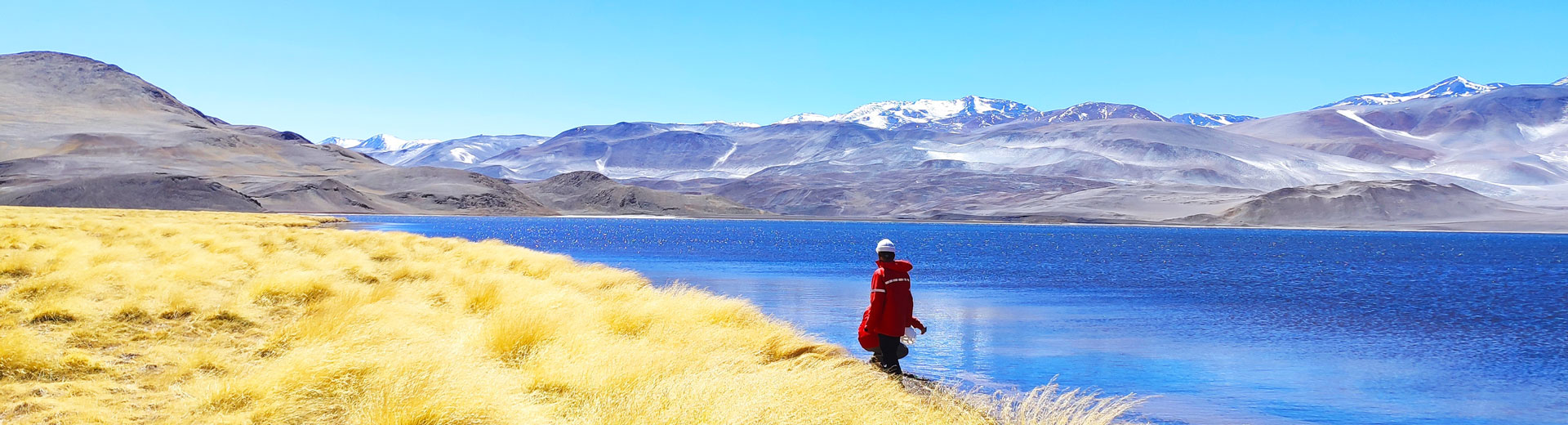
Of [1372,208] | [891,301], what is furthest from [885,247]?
[1372,208]

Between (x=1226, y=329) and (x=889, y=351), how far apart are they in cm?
1631

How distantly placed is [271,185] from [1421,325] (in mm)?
173995

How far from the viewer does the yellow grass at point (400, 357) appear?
645 cm

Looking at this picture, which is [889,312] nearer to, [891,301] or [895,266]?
Result: [891,301]

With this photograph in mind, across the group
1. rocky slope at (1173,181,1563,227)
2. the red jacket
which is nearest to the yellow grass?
the red jacket

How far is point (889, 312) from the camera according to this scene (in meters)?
9.93

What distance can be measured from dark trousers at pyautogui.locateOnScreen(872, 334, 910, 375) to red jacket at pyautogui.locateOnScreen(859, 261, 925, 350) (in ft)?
0.34

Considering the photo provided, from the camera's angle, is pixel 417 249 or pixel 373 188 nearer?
pixel 417 249

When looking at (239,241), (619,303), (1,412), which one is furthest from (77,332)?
(239,241)

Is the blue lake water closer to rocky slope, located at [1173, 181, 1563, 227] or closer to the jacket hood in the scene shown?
the jacket hood

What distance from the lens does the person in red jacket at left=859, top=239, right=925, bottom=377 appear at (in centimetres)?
974

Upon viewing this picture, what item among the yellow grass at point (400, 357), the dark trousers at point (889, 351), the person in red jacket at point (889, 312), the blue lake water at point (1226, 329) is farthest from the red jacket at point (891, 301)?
the blue lake water at point (1226, 329)

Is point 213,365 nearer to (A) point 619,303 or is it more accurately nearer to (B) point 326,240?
(A) point 619,303

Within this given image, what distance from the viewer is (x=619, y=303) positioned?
1427 cm
